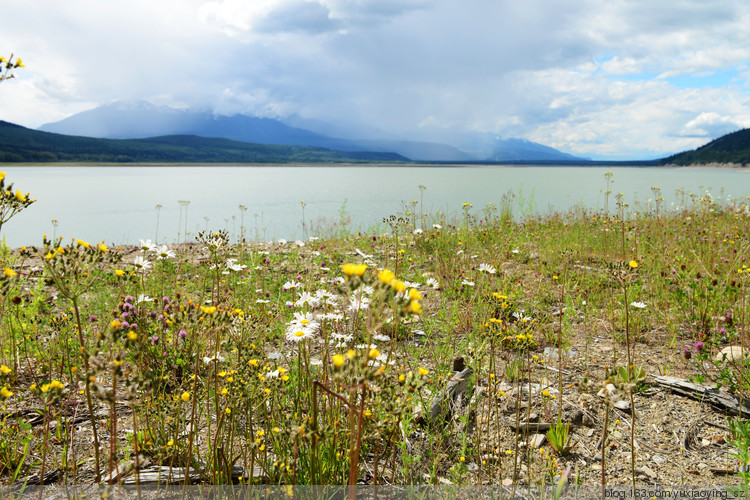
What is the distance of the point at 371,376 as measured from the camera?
1051mm

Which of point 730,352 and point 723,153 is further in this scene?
point 723,153

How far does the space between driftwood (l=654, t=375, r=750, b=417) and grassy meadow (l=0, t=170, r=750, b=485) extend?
0.05m

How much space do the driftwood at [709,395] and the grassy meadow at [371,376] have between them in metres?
0.05

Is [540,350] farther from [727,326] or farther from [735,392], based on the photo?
[727,326]

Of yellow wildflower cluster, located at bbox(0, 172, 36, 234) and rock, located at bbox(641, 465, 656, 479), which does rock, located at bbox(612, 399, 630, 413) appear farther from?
yellow wildflower cluster, located at bbox(0, 172, 36, 234)

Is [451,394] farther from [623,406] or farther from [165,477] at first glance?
[165,477]

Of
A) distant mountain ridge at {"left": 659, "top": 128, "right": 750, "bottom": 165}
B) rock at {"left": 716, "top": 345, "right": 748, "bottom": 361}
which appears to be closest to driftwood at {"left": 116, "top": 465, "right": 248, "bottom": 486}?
rock at {"left": 716, "top": 345, "right": 748, "bottom": 361}

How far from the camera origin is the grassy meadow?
61.8 inches

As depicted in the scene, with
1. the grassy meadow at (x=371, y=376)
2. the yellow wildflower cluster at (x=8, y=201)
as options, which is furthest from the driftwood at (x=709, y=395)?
the yellow wildflower cluster at (x=8, y=201)

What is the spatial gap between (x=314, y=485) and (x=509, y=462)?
3.70 feet

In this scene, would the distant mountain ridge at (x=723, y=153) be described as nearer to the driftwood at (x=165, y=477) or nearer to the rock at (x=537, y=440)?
the rock at (x=537, y=440)

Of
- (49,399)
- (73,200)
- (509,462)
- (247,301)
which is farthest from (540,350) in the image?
(73,200)

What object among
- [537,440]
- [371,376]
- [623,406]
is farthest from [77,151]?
Answer: [371,376]

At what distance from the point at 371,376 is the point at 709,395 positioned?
2832 mm
